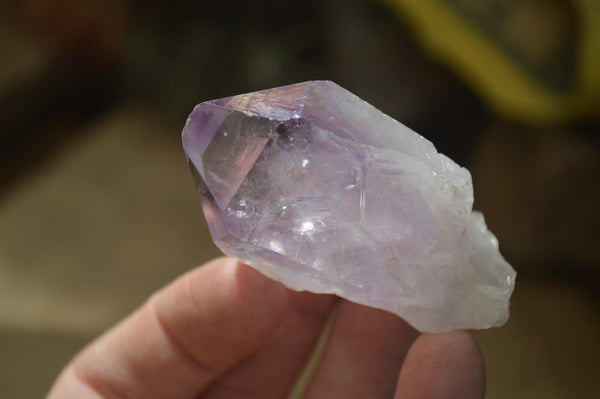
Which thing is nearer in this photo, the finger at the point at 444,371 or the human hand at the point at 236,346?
the finger at the point at 444,371

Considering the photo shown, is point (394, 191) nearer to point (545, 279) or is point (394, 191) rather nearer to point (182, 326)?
point (182, 326)

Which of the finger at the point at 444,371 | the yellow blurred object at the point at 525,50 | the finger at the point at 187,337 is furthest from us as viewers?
the yellow blurred object at the point at 525,50

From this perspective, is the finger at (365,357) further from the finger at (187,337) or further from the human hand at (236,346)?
the finger at (187,337)

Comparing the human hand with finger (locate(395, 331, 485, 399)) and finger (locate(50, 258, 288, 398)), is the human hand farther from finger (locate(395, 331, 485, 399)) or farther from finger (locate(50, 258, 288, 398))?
finger (locate(395, 331, 485, 399))

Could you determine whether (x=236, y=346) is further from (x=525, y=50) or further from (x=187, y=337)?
(x=525, y=50)

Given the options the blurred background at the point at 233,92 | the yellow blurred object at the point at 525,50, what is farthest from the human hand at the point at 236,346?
the yellow blurred object at the point at 525,50

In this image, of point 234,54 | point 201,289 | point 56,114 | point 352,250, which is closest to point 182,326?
point 201,289
